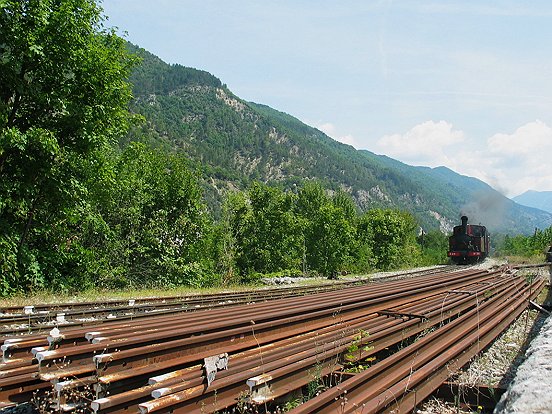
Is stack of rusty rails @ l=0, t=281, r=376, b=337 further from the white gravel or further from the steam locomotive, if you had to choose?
the steam locomotive

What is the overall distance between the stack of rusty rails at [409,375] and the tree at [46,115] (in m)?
12.5

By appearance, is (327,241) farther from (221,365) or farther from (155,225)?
(221,365)

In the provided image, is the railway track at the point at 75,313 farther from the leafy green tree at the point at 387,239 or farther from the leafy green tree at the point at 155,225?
the leafy green tree at the point at 387,239

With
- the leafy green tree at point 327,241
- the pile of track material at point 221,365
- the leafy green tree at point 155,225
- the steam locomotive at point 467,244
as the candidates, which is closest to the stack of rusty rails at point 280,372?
the pile of track material at point 221,365

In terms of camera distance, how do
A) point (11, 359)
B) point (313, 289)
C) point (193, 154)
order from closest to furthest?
1. point (11, 359)
2. point (313, 289)
3. point (193, 154)

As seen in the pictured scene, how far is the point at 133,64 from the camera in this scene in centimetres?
1853

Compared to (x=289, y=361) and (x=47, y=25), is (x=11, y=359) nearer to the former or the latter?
(x=289, y=361)

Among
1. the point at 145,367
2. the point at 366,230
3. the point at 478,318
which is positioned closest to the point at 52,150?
the point at 145,367

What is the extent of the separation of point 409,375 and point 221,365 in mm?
2143

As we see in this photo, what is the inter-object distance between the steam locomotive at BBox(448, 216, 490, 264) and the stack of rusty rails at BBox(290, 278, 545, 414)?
1423 inches

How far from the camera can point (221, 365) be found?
506cm

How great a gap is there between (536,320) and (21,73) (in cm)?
1679

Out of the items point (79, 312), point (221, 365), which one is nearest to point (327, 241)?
point (79, 312)

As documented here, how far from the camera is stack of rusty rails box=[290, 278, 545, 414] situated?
4.41m
